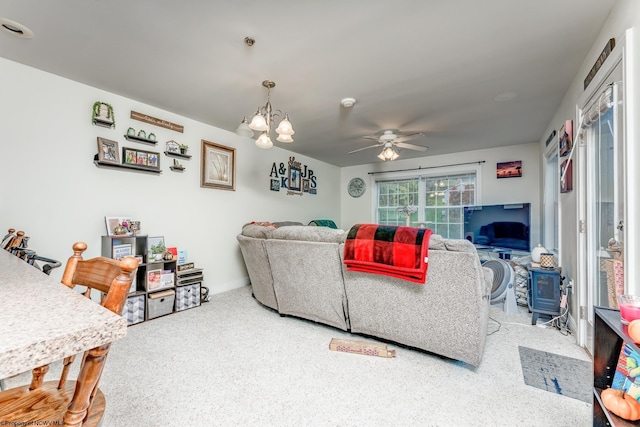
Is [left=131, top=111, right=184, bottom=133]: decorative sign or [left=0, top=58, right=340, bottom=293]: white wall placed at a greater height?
[left=131, top=111, right=184, bottom=133]: decorative sign

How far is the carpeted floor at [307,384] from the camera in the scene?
149 cm

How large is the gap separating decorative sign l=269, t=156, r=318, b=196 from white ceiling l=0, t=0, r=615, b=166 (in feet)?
5.04

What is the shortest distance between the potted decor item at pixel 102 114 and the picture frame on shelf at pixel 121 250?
1212 millimetres

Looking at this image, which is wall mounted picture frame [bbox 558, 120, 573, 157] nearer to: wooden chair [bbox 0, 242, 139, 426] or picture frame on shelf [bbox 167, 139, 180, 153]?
wooden chair [bbox 0, 242, 139, 426]

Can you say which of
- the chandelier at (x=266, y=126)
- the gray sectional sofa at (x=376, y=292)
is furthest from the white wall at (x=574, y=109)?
the chandelier at (x=266, y=126)

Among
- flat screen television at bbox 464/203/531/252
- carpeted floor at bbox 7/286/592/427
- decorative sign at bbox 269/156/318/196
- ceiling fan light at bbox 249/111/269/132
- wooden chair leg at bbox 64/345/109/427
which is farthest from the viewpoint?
decorative sign at bbox 269/156/318/196

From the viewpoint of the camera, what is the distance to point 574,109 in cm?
249

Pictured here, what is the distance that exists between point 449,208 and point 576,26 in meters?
3.77

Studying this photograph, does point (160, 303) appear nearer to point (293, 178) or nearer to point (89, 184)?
point (89, 184)

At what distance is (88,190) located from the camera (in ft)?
8.74

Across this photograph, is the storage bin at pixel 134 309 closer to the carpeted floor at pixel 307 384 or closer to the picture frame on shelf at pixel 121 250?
the carpeted floor at pixel 307 384

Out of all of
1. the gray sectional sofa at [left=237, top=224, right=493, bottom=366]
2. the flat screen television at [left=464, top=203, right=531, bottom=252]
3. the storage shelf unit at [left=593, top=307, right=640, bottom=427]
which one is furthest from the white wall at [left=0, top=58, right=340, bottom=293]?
the flat screen television at [left=464, top=203, right=531, bottom=252]

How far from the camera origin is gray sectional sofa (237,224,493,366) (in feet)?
6.13

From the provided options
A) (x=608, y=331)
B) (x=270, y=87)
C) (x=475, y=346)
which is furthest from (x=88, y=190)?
(x=608, y=331)
